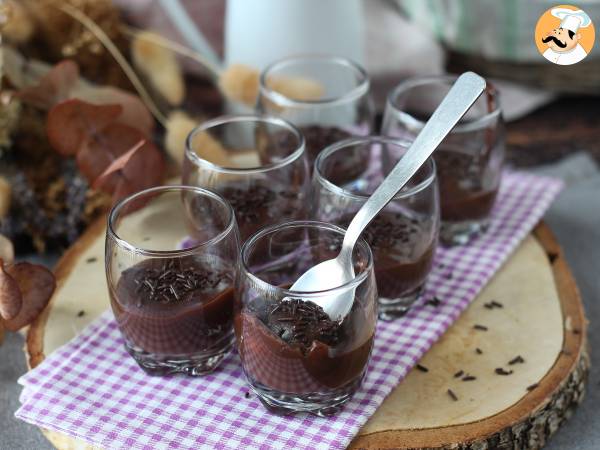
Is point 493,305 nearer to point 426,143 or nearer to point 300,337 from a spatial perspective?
point 426,143

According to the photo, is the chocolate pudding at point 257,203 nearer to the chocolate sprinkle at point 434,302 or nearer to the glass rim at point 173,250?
the glass rim at point 173,250

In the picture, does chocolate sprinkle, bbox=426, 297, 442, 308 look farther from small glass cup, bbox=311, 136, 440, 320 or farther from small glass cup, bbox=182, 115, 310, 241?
small glass cup, bbox=182, 115, 310, 241

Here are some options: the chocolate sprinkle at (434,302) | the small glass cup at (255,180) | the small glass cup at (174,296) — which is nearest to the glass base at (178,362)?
the small glass cup at (174,296)

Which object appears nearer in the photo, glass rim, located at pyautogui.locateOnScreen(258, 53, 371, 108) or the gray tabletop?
the gray tabletop

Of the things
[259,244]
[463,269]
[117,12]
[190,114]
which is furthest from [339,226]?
[117,12]

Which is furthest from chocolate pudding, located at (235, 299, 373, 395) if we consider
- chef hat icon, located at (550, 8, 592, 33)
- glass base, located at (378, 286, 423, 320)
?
chef hat icon, located at (550, 8, 592, 33)

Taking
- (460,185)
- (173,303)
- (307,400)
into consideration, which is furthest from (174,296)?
(460,185)
